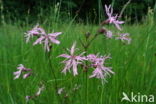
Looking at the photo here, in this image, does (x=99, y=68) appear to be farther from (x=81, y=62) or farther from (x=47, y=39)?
(x=47, y=39)

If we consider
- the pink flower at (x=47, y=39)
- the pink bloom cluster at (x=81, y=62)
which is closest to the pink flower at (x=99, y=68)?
the pink bloom cluster at (x=81, y=62)

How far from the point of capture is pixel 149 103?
1.01 meters

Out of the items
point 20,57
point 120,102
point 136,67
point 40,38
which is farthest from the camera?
point 20,57

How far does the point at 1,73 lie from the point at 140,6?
9914 millimetres

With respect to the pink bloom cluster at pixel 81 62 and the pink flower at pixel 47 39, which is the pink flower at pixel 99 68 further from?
the pink flower at pixel 47 39

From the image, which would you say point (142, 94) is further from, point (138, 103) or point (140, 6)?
point (140, 6)

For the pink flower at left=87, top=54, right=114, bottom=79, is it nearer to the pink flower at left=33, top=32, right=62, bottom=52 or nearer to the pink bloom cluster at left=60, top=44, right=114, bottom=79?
the pink bloom cluster at left=60, top=44, right=114, bottom=79

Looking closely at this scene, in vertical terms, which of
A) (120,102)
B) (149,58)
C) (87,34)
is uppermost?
(87,34)

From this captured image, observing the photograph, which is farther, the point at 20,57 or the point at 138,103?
the point at 20,57

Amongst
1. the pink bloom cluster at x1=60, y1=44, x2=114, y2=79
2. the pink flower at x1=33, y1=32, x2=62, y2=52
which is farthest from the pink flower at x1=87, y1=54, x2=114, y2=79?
the pink flower at x1=33, y1=32, x2=62, y2=52

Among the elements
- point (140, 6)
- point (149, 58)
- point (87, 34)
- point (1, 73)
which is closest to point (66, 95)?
point (87, 34)

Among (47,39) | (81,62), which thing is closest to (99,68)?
(81,62)

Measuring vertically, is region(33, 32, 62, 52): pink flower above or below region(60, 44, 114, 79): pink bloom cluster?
above

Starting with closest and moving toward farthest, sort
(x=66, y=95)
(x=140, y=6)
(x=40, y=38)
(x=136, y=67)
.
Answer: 1. (x=40, y=38)
2. (x=66, y=95)
3. (x=136, y=67)
4. (x=140, y=6)
